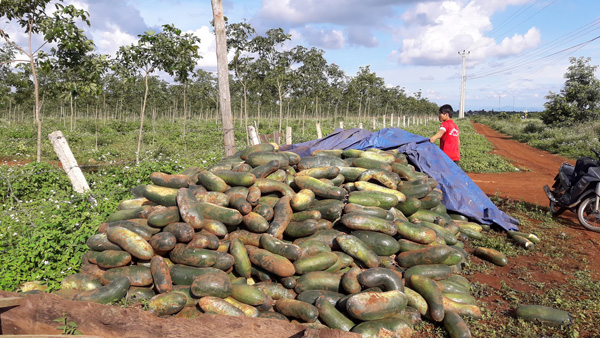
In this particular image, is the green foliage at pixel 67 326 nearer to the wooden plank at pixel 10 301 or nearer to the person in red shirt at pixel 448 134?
the wooden plank at pixel 10 301

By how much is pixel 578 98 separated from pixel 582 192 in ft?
85.5

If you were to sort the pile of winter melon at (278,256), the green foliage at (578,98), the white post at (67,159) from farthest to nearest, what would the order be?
the green foliage at (578,98)
the white post at (67,159)
the pile of winter melon at (278,256)

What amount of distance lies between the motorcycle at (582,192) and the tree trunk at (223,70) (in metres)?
7.05

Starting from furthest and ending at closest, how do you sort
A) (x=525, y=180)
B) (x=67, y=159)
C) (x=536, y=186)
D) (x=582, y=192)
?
(x=525, y=180) < (x=536, y=186) < (x=582, y=192) < (x=67, y=159)

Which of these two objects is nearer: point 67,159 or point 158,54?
point 67,159

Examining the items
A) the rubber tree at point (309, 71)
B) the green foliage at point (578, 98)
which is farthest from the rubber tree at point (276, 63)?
the green foliage at point (578, 98)

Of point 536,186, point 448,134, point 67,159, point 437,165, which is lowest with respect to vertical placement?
point 536,186

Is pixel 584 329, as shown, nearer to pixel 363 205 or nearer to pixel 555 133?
pixel 363 205

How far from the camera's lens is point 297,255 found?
154 inches

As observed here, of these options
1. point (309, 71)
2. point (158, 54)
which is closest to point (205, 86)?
point (309, 71)

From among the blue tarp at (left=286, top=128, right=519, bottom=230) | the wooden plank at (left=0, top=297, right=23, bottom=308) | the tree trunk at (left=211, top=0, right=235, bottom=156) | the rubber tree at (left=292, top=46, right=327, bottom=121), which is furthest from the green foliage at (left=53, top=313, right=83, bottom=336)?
the rubber tree at (left=292, top=46, right=327, bottom=121)

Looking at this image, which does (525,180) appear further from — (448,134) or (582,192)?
(448,134)

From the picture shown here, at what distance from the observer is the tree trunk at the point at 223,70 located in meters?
7.50

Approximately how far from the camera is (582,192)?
6902 millimetres
